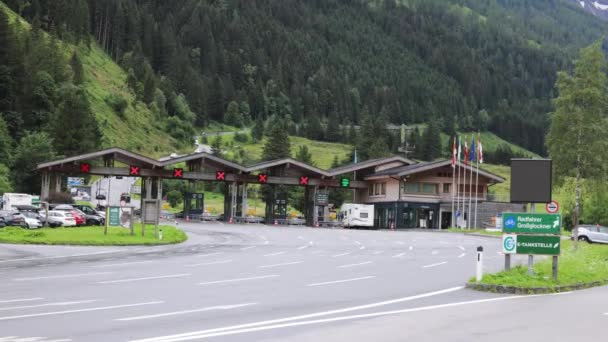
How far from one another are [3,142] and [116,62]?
9627cm

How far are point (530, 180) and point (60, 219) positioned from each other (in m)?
38.4

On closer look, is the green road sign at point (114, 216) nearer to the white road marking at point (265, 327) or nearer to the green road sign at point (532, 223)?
the green road sign at point (532, 223)

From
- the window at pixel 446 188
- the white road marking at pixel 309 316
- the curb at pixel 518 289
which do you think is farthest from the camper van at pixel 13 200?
the white road marking at pixel 309 316

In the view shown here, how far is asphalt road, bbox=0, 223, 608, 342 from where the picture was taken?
483 inches

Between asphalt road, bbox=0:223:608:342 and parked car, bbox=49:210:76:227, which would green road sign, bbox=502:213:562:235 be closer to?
asphalt road, bbox=0:223:608:342

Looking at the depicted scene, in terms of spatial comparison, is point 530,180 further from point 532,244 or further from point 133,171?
point 133,171

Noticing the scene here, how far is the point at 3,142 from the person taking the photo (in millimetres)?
90438

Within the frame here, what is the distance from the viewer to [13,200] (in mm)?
63719

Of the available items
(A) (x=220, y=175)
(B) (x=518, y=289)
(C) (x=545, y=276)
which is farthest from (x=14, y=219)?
(B) (x=518, y=289)

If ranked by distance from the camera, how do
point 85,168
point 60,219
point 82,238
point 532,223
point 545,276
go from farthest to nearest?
point 85,168 < point 60,219 < point 82,238 < point 545,276 < point 532,223

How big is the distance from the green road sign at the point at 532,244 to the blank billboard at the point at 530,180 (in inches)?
39.0

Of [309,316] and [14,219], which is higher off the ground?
[14,219]

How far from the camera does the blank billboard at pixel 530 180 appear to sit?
21.0 metres

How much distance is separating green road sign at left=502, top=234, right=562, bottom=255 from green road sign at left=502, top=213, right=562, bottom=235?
0.47ft
